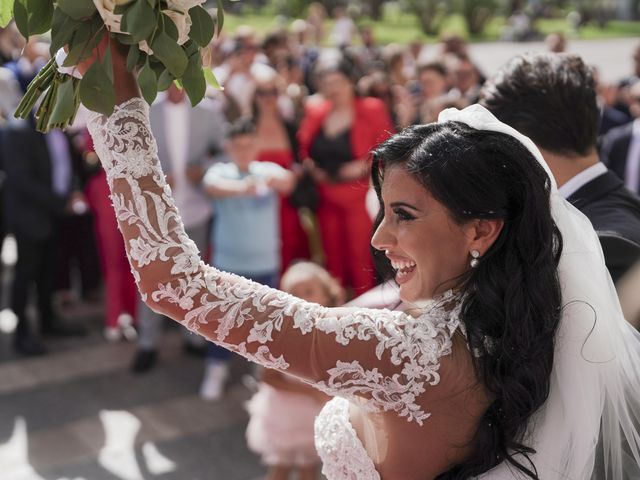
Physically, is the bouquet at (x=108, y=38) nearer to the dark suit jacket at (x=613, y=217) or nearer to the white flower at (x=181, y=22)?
the white flower at (x=181, y=22)

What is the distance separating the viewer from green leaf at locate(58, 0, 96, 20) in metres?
1.66

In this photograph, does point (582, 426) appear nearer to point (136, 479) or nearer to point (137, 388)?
point (136, 479)

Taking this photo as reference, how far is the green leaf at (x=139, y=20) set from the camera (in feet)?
5.34

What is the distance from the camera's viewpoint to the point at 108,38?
1.71m

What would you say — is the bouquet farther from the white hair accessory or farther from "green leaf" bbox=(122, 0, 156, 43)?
the white hair accessory

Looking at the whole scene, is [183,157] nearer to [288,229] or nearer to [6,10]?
[288,229]

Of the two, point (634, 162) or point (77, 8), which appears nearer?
point (77, 8)

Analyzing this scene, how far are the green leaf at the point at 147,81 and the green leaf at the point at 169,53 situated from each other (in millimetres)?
32

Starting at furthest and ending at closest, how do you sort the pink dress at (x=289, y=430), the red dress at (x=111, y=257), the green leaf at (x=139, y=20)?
the red dress at (x=111, y=257) < the pink dress at (x=289, y=430) < the green leaf at (x=139, y=20)

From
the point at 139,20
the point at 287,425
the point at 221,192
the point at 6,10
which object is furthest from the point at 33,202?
the point at 139,20

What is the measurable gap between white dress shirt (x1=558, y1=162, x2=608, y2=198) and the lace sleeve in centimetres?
91

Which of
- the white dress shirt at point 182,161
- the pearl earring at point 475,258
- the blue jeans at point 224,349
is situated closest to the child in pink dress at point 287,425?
the blue jeans at point 224,349

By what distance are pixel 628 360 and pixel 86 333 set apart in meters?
5.09

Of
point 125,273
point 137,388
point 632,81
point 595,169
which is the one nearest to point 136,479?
point 137,388
